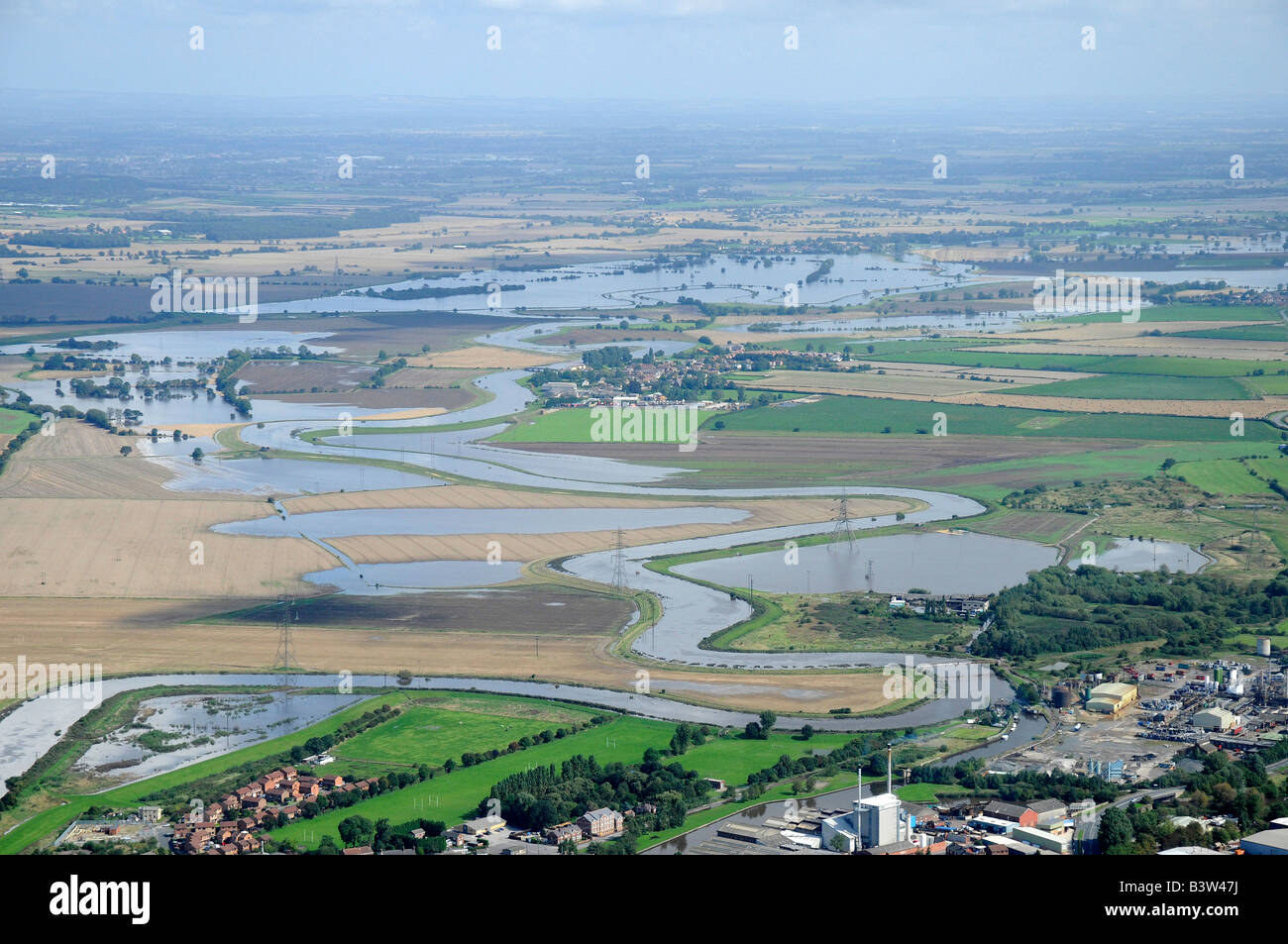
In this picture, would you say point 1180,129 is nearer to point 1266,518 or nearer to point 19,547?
point 1266,518

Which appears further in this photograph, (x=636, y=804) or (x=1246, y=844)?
(x=636, y=804)

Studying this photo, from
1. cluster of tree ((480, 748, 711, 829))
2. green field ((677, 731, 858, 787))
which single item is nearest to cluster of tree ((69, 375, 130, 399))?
green field ((677, 731, 858, 787))

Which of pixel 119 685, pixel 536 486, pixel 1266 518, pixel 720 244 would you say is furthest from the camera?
pixel 720 244

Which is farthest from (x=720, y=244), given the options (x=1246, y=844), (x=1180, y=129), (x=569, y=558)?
(x=1180, y=129)

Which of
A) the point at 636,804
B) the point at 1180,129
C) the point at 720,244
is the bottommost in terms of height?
the point at 636,804

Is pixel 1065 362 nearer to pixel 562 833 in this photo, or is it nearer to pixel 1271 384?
pixel 1271 384

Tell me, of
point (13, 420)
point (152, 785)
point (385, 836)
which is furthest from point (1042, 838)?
point (13, 420)
